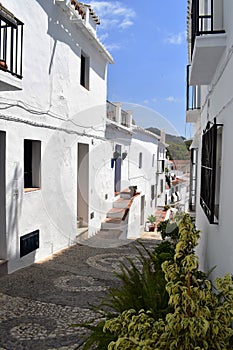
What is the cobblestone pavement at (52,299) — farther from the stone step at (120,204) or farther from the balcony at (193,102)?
the stone step at (120,204)

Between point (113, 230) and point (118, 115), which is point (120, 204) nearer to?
point (113, 230)

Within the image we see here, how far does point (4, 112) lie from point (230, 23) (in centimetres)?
440

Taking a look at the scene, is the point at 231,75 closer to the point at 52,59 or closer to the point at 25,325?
the point at 25,325

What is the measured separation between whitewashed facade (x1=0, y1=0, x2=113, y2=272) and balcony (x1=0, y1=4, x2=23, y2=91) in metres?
0.02

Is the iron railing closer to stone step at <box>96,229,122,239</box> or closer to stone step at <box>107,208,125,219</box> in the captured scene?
stone step at <box>107,208,125,219</box>

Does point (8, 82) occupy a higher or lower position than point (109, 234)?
higher

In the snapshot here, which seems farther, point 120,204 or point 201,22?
point 120,204

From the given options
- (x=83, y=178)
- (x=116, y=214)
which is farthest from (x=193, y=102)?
(x=116, y=214)

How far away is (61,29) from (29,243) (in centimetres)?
568

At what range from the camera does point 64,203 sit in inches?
374

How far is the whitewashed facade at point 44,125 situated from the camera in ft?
21.1

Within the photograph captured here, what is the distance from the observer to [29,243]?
24.0 ft

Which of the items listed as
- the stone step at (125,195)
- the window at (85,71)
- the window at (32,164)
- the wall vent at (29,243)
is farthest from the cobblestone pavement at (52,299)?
the stone step at (125,195)

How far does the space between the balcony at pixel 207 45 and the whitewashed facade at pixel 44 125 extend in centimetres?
308
